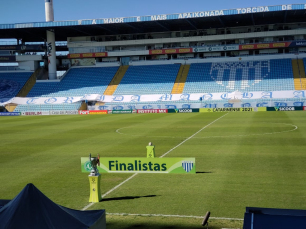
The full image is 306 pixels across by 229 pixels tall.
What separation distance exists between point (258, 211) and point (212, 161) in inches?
436

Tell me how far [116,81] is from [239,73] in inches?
815

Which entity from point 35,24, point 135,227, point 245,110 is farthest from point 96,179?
point 35,24

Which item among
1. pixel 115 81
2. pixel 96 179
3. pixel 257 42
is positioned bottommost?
pixel 96 179

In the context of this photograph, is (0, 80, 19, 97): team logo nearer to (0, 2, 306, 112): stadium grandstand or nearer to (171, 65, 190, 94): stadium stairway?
(0, 2, 306, 112): stadium grandstand

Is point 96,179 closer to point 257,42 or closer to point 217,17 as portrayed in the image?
point 217,17

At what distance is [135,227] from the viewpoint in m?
9.20

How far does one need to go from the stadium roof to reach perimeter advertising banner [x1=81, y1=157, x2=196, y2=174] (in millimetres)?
46012

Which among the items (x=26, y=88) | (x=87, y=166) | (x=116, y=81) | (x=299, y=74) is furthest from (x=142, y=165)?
(x=26, y=88)

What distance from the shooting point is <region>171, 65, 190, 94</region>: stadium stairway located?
5964cm

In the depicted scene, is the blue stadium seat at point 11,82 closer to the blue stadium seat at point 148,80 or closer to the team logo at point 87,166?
the blue stadium seat at point 148,80

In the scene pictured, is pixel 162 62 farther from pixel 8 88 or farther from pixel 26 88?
pixel 8 88

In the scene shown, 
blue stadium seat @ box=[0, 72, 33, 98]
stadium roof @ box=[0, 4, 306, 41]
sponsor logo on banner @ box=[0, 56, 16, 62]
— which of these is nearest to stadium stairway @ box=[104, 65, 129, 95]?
stadium roof @ box=[0, 4, 306, 41]

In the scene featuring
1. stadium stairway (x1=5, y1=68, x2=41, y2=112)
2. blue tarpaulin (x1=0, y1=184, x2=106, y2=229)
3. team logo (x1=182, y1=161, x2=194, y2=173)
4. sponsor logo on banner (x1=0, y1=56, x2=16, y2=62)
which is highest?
sponsor logo on banner (x1=0, y1=56, x2=16, y2=62)

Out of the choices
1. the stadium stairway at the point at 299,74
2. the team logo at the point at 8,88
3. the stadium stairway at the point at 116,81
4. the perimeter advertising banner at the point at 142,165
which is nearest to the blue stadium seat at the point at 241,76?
the stadium stairway at the point at 299,74
